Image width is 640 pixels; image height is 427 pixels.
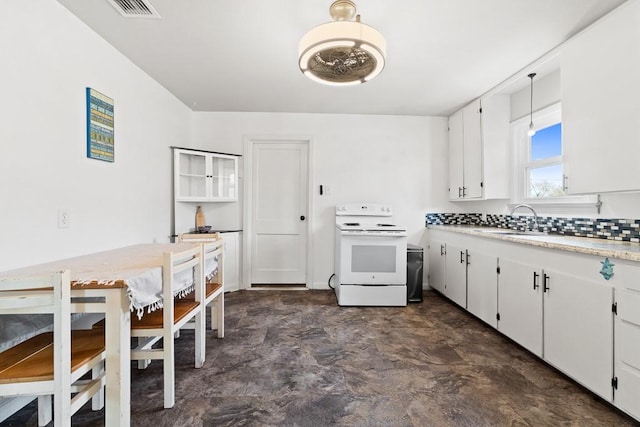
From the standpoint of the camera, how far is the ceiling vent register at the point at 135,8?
1.79 meters

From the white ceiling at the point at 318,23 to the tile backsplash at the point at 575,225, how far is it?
1391mm

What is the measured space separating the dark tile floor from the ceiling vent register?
2.36m

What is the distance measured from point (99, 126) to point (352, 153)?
272cm

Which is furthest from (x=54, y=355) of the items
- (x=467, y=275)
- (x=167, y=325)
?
(x=467, y=275)

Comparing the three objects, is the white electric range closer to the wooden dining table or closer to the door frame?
the door frame

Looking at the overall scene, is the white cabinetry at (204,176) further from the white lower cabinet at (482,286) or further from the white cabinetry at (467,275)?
the white lower cabinet at (482,286)

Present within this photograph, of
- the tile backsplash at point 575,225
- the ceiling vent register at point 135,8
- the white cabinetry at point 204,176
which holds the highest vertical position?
the ceiling vent register at point 135,8

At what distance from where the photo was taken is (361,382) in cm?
184

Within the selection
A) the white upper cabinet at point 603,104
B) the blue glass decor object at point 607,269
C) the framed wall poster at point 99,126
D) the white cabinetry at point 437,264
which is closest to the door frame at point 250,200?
the white cabinetry at point 437,264

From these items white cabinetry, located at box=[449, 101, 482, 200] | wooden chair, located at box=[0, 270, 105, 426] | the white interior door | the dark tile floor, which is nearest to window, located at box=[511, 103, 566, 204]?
white cabinetry, located at box=[449, 101, 482, 200]

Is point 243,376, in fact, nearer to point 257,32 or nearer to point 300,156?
point 257,32

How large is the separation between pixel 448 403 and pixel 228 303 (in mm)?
2454

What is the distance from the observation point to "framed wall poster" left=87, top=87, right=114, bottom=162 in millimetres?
2057

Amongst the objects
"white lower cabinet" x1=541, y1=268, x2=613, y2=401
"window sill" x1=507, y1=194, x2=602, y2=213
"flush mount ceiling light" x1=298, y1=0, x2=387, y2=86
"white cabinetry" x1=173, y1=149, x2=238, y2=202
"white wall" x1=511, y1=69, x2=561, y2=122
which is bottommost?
"white lower cabinet" x1=541, y1=268, x2=613, y2=401
